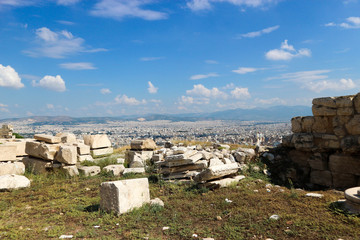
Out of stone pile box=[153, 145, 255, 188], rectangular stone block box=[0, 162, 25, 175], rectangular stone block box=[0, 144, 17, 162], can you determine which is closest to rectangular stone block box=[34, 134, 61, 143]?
rectangular stone block box=[0, 144, 17, 162]

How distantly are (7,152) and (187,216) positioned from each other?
8.89m

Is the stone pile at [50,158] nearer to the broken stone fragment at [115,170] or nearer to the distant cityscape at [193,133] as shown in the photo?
the broken stone fragment at [115,170]

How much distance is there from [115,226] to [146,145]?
7.81 m

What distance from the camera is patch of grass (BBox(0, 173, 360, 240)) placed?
4.97 metres

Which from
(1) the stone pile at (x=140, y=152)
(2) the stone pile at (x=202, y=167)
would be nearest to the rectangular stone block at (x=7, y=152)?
(1) the stone pile at (x=140, y=152)

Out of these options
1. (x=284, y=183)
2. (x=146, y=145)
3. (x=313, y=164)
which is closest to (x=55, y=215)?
(x=146, y=145)

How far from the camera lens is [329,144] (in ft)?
34.9

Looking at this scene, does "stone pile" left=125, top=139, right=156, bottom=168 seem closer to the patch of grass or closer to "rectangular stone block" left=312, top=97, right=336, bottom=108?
the patch of grass

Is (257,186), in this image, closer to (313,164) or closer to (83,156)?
(313,164)

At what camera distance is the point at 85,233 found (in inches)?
200

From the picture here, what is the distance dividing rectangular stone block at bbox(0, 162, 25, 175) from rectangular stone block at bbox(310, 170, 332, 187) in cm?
1267

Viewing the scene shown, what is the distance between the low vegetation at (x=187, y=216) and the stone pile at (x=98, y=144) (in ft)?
20.1

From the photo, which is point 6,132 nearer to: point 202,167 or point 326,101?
point 202,167

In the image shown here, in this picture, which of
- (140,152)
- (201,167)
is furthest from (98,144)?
(201,167)
